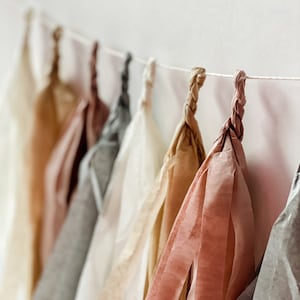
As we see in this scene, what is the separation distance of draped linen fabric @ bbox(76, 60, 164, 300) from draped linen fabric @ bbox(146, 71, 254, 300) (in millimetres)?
109

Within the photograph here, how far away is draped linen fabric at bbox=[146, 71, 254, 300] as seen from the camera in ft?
1.75

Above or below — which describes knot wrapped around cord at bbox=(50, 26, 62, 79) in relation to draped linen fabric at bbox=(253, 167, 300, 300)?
above

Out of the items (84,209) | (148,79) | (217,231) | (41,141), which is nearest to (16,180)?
(41,141)

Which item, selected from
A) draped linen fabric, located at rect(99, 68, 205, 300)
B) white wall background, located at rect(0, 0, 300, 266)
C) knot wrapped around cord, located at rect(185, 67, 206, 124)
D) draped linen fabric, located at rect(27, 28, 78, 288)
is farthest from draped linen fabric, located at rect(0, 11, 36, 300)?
knot wrapped around cord, located at rect(185, 67, 206, 124)

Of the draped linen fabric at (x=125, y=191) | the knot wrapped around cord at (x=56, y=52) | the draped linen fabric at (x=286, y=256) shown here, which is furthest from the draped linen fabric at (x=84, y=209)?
the draped linen fabric at (x=286, y=256)

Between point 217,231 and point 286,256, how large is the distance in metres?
0.07

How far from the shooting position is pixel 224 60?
604 mm

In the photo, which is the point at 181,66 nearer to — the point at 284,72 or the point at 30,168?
the point at 284,72

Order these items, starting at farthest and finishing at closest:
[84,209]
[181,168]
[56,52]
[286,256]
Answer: [56,52] < [84,209] < [181,168] < [286,256]

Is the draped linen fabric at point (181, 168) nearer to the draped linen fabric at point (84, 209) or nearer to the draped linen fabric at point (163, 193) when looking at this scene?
the draped linen fabric at point (163, 193)

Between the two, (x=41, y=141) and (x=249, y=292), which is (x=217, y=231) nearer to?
(x=249, y=292)

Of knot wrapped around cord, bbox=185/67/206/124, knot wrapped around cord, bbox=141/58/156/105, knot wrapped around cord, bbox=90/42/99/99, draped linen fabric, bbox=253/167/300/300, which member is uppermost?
knot wrapped around cord, bbox=90/42/99/99

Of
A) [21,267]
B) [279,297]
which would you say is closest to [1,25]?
[21,267]

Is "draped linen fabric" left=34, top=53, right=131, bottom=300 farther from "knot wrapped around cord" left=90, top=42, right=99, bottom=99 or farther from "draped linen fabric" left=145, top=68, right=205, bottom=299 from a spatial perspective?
"draped linen fabric" left=145, top=68, right=205, bottom=299
